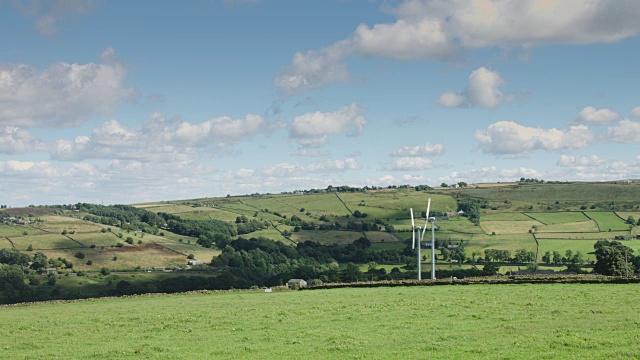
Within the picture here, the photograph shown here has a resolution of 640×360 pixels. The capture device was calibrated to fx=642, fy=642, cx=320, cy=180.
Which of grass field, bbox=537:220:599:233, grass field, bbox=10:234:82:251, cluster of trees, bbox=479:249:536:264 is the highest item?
grass field, bbox=537:220:599:233

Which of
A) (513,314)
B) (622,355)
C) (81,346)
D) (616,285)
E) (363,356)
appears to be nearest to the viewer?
(622,355)

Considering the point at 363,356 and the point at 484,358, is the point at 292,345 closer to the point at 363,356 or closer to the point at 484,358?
the point at 363,356

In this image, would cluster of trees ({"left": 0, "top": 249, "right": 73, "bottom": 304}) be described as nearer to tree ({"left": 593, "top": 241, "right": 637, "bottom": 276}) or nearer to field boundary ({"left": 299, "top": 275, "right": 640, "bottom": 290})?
field boundary ({"left": 299, "top": 275, "right": 640, "bottom": 290})

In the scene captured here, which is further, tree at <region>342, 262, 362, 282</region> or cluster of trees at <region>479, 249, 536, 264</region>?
cluster of trees at <region>479, 249, 536, 264</region>

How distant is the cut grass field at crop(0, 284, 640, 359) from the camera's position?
29.0 m

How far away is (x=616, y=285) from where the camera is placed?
180ft

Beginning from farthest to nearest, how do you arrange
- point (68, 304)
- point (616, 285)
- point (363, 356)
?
point (68, 304), point (616, 285), point (363, 356)

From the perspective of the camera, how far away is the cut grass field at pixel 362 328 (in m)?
29.0

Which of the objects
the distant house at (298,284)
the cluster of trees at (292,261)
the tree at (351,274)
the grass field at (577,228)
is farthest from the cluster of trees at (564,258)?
the distant house at (298,284)

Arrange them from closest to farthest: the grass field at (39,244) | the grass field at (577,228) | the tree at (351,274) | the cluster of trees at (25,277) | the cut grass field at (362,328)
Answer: the cut grass field at (362,328), the cluster of trees at (25,277), the tree at (351,274), the grass field at (577,228), the grass field at (39,244)

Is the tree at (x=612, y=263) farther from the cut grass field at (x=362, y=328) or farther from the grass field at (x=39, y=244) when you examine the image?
the grass field at (x=39, y=244)

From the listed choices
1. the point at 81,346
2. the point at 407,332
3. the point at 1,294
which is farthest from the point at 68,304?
the point at 1,294

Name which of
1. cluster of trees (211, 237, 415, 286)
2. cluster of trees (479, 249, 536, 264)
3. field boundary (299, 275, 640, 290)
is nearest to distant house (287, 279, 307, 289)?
field boundary (299, 275, 640, 290)

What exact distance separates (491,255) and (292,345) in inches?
5606
